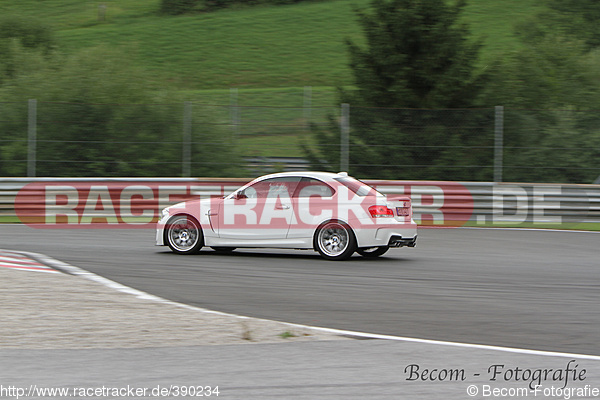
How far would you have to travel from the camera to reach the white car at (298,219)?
12109 mm

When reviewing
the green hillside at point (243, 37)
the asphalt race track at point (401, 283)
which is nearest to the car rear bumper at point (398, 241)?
the asphalt race track at point (401, 283)

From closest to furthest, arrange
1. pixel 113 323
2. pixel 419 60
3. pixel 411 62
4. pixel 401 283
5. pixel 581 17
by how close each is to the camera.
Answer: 1. pixel 113 323
2. pixel 401 283
3. pixel 419 60
4. pixel 411 62
5. pixel 581 17

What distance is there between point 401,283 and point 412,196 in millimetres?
9288

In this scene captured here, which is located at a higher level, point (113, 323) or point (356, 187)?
point (356, 187)

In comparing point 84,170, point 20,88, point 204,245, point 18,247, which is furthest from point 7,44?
point 204,245

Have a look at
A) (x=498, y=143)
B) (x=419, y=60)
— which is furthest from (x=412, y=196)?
(x=419, y=60)

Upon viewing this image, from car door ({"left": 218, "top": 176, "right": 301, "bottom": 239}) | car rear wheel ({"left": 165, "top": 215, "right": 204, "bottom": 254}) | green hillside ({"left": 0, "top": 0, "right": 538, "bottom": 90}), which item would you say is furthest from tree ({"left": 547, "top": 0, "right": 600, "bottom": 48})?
car rear wheel ({"left": 165, "top": 215, "right": 204, "bottom": 254})

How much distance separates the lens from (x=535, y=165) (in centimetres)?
1934

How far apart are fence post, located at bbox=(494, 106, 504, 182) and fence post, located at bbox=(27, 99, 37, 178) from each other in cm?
1083

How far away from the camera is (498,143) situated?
19281 millimetres

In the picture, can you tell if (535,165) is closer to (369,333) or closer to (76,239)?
(76,239)

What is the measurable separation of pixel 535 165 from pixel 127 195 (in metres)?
9.60

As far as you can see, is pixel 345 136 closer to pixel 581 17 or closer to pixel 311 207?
pixel 311 207

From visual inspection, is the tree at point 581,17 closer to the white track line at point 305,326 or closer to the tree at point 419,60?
the tree at point 419,60
